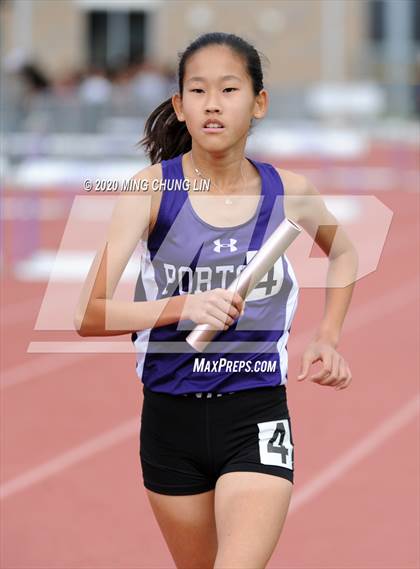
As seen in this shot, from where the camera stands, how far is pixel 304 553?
4.69m

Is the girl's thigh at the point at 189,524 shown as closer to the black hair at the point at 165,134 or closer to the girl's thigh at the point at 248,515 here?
the girl's thigh at the point at 248,515

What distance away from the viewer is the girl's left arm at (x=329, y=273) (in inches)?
119

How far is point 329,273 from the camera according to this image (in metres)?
3.28

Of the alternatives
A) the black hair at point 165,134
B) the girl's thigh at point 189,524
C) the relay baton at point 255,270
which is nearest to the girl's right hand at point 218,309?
the relay baton at point 255,270

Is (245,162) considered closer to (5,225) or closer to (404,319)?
(404,319)

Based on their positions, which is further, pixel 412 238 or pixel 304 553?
pixel 412 238

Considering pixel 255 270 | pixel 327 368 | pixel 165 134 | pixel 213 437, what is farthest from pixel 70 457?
pixel 255 270

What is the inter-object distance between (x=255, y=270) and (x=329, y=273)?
24.5 inches

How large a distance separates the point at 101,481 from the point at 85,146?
15.3m

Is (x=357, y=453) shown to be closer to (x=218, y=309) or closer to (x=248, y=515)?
(x=248, y=515)

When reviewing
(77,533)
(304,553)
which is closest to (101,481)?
(77,533)

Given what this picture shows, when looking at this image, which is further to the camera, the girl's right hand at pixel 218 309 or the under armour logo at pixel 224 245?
the under armour logo at pixel 224 245

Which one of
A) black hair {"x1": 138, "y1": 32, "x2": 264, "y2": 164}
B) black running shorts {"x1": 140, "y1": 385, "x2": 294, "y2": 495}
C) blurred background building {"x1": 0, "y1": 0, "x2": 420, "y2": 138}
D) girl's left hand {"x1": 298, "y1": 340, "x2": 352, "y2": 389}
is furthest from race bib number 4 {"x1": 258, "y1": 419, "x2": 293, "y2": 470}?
blurred background building {"x1": 0, "y1": 0, "x2": 420, "y2": 138}

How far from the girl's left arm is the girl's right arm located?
38cm
